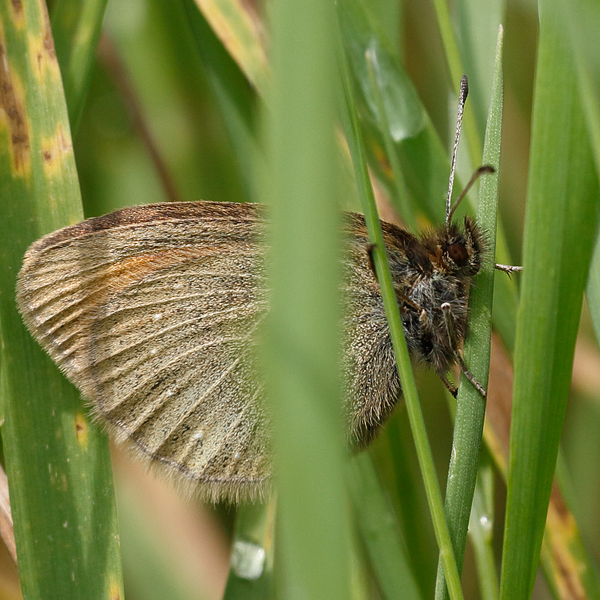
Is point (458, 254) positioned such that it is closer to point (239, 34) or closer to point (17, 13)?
point (239, 34)

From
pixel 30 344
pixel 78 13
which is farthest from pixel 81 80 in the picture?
pixel 30 344

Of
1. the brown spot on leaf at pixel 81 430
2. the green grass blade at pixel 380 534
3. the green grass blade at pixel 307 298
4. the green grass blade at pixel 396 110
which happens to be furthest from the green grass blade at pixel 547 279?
the brown spot on leaf at pixel 81 430

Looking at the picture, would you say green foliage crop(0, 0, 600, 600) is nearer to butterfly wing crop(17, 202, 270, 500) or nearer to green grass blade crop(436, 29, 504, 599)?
green grass blade crop(436, 29, 504, 599)

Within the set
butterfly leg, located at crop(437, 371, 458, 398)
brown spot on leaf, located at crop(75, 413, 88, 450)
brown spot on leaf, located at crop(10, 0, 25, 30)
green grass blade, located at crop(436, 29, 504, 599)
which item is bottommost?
brown spot on leaf, located at crop(75, 413, 88, 450)

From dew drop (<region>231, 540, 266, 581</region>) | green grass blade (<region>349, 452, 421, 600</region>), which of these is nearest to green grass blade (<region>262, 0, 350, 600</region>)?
green grass blade (<region>349, 452, 421, 600</region>)

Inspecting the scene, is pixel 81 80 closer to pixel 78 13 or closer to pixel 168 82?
pixel 78 13

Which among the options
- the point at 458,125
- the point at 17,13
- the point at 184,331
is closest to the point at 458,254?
the point at 458,125

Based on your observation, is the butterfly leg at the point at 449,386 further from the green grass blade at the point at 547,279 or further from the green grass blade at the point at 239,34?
the green grass blade at the point at 239,34
